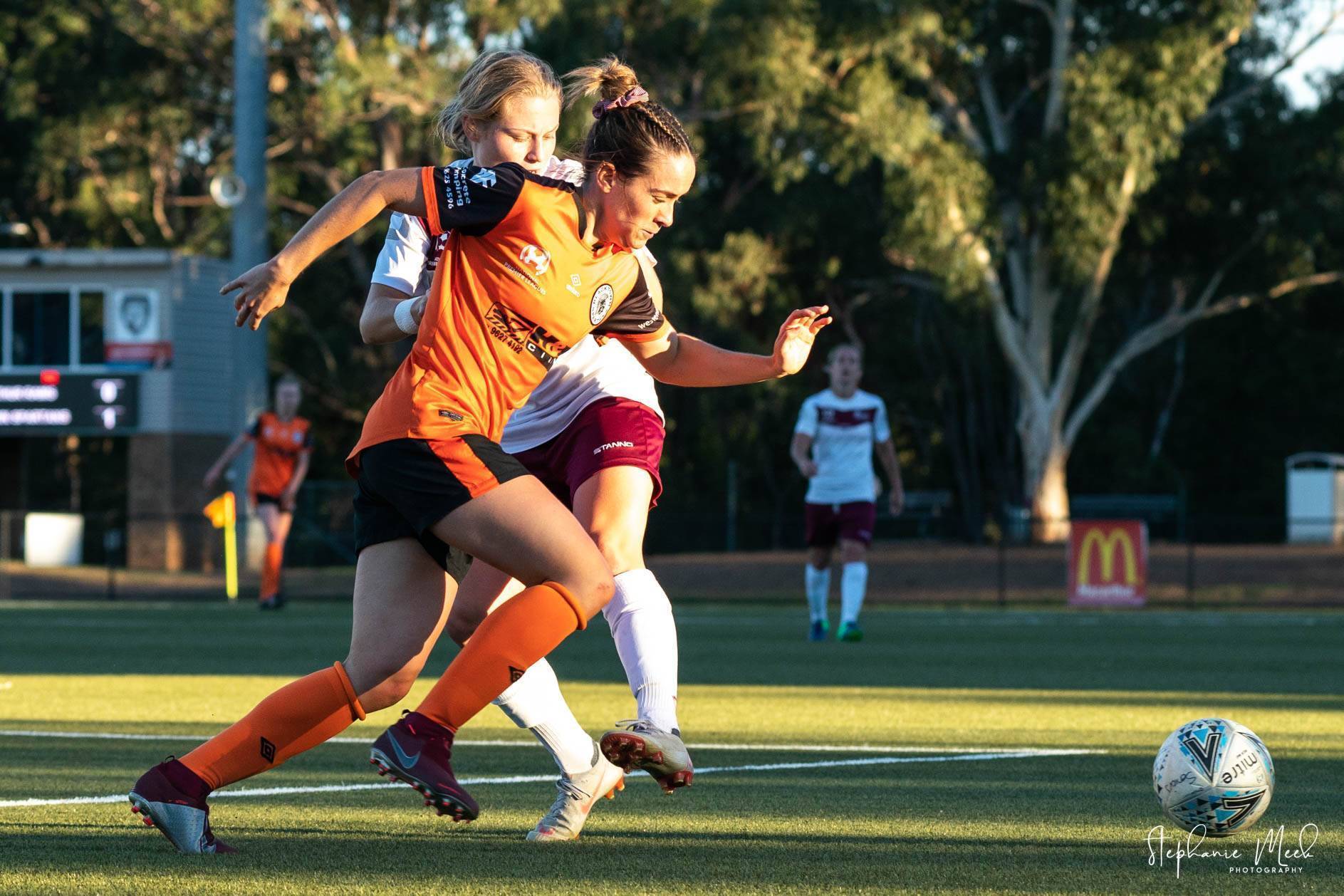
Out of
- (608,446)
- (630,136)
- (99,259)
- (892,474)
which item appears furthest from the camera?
(99,259)

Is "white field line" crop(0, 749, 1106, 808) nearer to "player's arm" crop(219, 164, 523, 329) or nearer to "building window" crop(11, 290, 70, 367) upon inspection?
"player's arm" crop(219, 164, 523, 329)

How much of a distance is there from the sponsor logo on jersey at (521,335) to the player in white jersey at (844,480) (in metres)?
9.49

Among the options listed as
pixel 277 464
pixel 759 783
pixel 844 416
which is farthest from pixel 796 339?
pixel 277 464

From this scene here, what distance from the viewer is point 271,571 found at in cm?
1869

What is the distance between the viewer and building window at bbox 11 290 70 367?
3472 cm

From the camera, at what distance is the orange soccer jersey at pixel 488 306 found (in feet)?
13.5

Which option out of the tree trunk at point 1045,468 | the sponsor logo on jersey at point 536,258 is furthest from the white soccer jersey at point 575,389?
the tree trunk at point 1045,468

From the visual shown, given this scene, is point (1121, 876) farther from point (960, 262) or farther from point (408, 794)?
point (960, 262)

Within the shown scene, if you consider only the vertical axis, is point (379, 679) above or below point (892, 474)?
below

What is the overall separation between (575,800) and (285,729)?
811 mm

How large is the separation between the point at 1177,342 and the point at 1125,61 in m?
16.8

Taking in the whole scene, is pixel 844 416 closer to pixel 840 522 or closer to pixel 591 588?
pixel 840 522

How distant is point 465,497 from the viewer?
13.3ft

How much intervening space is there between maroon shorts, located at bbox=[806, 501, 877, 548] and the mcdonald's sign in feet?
25.1
